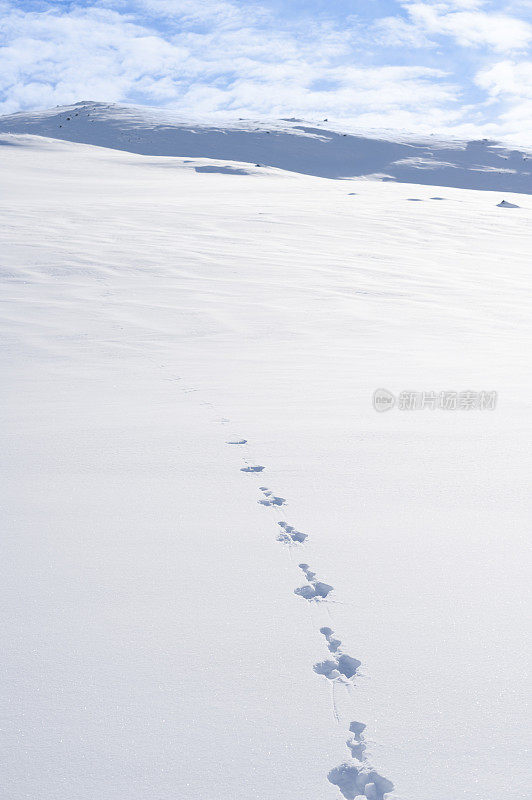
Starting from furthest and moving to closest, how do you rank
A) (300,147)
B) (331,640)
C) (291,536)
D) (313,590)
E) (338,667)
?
1. (300,147)
2. (291,536)
3. (313,590)
4. (331,640)
5. (338,667)

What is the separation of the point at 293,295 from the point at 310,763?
6.18 metres

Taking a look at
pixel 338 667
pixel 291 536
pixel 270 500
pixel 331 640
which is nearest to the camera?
pixel 338 667

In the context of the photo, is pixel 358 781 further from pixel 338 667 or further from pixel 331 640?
pixel 331 640

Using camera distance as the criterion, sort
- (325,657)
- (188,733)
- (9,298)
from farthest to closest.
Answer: (9,298) → (325,657) → (188,733)

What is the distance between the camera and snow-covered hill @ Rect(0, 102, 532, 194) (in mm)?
28359

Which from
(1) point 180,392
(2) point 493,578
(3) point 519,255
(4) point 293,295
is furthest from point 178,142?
(2) point 493,578

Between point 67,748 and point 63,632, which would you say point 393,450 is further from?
point 67,748

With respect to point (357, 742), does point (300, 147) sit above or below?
above

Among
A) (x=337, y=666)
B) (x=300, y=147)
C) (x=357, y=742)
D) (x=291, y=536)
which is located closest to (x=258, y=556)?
(x=291, y=536)

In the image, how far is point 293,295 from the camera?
7.40m

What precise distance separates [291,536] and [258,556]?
7.7 inches

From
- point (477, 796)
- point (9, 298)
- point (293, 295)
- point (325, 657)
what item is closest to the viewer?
point (477, 796)

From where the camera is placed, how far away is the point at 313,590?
223 cm

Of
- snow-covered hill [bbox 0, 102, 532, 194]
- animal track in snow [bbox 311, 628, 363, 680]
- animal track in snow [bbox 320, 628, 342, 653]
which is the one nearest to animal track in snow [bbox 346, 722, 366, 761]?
animal track in snow [bbox 311, 628, 363, 680]
